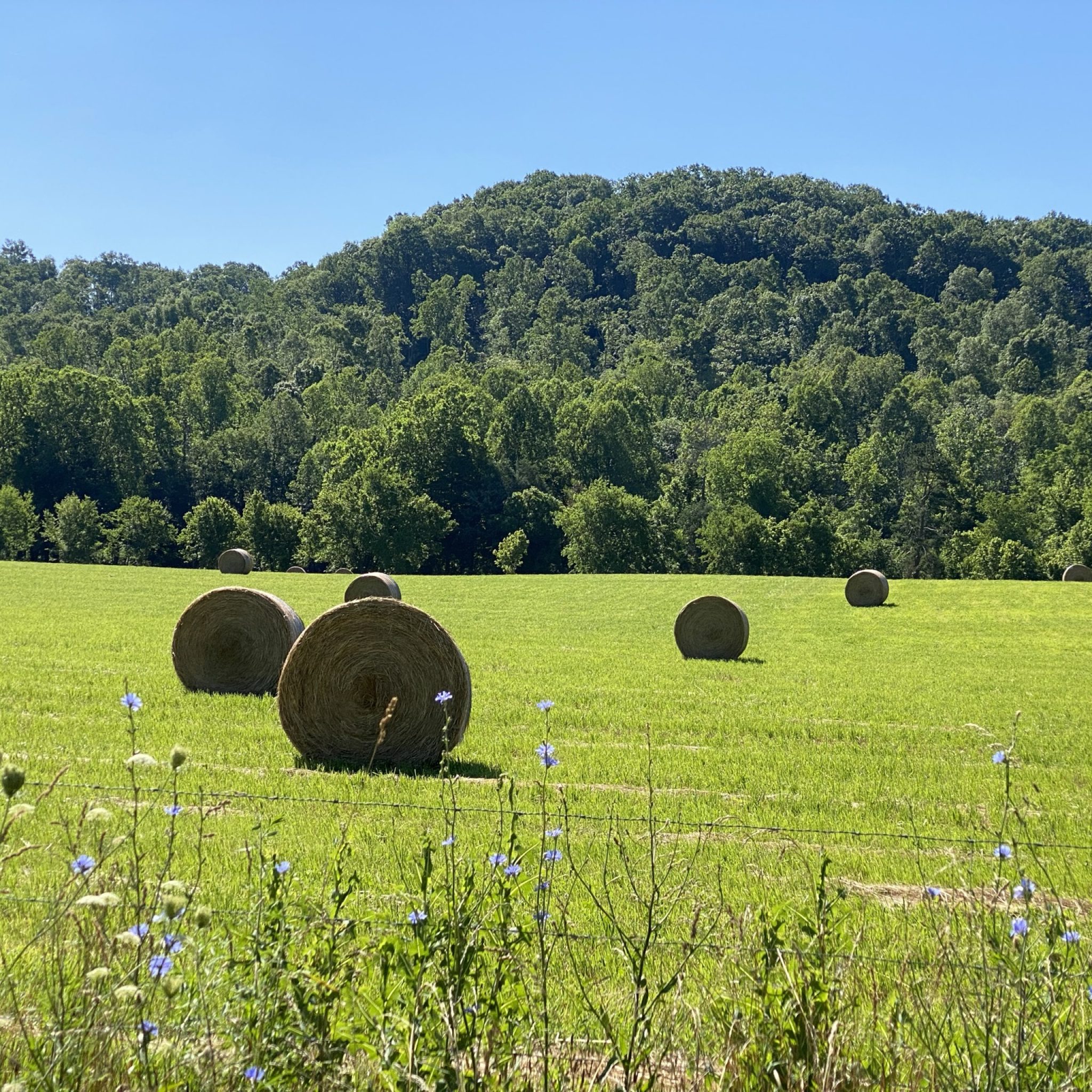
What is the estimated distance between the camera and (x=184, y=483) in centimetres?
10119

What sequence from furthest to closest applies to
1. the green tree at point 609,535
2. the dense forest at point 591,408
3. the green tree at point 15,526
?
the dense forest at point 591,408 < the green tree at point 609,535 < the green tree at point 15,526

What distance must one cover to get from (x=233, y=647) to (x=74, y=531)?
245ft

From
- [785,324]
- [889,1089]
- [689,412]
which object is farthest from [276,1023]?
[785,324]

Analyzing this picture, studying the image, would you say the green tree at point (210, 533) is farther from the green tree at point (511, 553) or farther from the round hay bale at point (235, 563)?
the round hay bale at point (235, 563)

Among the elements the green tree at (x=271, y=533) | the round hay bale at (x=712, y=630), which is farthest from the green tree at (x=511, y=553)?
the round hay bale at (x=712, y=630)

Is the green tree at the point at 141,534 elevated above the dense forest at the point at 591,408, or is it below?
below

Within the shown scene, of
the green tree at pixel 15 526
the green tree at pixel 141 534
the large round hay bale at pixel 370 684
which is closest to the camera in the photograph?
the large round hay bale at pixel 370 684

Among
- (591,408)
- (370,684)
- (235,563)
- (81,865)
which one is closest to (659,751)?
(370,684)

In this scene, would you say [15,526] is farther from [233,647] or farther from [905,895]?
[905,895]

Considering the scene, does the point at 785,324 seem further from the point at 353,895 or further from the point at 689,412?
the point at 353,895

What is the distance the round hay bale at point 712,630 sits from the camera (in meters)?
27.1

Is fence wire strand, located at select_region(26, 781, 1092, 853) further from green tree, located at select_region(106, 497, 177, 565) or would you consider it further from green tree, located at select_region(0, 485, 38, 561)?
green tree, located at select_region(106, 497, 177, 565)

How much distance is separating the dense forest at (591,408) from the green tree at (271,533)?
22 cm

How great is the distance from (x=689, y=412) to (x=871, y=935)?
12386cm
